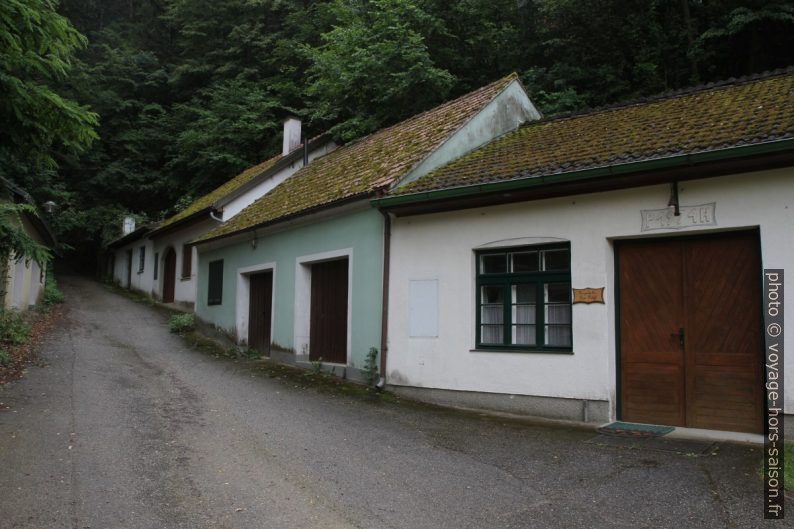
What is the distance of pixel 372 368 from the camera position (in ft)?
32.8

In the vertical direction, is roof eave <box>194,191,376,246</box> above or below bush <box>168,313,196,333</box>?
above

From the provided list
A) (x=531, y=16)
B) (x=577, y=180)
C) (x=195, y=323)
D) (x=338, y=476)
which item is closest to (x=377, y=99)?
(x=531, y=16)

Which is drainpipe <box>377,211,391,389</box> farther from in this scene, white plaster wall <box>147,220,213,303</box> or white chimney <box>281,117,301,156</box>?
white chimney <box>281,117,301,156</box>

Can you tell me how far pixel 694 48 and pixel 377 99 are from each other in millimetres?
9206

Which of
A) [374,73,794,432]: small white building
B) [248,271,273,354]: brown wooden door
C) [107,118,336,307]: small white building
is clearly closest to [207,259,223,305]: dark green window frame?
[248,271,273,354]: brown wooden door

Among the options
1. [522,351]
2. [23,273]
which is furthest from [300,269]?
[23,273]

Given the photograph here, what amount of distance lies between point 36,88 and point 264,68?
23896 millimetres

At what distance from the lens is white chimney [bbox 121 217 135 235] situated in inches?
1203

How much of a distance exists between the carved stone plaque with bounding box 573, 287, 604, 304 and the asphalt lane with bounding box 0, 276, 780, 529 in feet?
5.69

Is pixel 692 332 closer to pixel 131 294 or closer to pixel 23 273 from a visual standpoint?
pixel 23 273

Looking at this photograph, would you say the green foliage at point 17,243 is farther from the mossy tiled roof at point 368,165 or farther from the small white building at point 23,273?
the small white building at point 23,273

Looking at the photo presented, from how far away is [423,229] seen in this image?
961 cm

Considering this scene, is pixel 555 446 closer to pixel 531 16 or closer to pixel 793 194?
pixel 793 194

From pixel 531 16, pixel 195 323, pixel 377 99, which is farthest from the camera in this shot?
pixel 531 16
